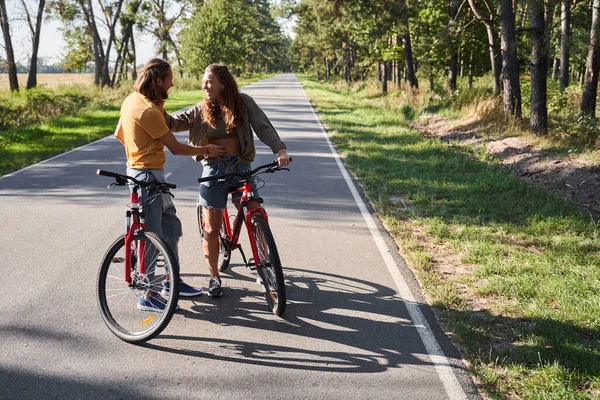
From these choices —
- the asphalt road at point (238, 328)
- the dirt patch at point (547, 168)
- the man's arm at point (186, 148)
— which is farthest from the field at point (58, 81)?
the man's arm at point (186, 148)

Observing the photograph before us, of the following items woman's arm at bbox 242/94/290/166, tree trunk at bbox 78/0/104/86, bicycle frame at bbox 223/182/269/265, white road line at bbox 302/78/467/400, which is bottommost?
white road line at bbox 302/78/467/400

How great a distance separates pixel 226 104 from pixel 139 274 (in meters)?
1.50

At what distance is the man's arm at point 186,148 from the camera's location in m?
4.22

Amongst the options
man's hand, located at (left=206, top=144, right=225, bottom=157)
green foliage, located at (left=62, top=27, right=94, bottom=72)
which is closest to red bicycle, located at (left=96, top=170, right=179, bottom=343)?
man's hand, located at (left=206, top=144, right=225, bottom=157)

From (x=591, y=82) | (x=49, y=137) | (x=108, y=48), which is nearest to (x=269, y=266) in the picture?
(x=591, y=82)

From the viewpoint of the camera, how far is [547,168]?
1034cm

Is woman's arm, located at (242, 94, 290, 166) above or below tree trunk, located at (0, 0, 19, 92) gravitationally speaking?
below

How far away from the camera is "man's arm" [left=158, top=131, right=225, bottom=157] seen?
4.22 metres

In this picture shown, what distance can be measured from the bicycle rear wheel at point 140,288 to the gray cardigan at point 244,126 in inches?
35.4

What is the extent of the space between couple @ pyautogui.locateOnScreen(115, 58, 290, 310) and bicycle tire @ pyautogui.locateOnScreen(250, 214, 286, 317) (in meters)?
0.25

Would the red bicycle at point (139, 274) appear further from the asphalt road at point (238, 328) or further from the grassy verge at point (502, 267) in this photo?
the grassy verge at point (502, 267)

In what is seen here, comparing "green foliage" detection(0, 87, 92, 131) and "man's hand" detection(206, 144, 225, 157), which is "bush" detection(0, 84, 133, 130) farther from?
"man's hand" detection(206, 144, 225, 157)

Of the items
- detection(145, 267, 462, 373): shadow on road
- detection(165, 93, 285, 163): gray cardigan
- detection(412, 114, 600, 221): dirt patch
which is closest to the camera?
A: detection(145, 267, 462, 373): shadow on road

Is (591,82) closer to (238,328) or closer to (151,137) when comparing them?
(238,328)
